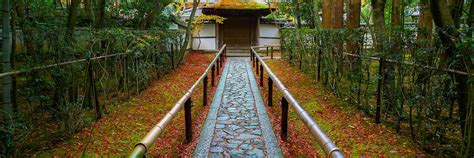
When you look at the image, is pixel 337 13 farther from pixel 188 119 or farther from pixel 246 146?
pixel 188 119

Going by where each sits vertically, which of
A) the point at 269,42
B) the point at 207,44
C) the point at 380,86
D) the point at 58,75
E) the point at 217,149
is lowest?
the point at 217,149

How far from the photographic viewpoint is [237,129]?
208 inches

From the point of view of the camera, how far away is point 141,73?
840 centimetres

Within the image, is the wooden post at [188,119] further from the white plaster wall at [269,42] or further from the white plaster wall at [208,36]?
the white plaster wall at [269,42]

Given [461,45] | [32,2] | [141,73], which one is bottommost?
[141,73]

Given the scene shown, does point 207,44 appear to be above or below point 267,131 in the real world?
above

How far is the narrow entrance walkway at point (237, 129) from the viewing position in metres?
4.29

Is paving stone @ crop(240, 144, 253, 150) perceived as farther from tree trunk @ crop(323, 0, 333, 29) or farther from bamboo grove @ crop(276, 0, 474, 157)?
tree trunk @ crop(323, 0, 333, 29)

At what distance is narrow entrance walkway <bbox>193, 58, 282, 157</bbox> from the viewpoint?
429 centimetres

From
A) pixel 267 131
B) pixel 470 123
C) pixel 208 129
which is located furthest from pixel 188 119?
pixel 470 123

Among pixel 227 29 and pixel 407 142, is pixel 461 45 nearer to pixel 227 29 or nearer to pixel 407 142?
pixel 407 142

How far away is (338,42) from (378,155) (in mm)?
3680

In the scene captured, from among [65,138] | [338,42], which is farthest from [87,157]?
[338,42]

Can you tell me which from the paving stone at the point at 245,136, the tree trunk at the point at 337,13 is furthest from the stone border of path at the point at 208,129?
the tree trunk at the point at 337,13
